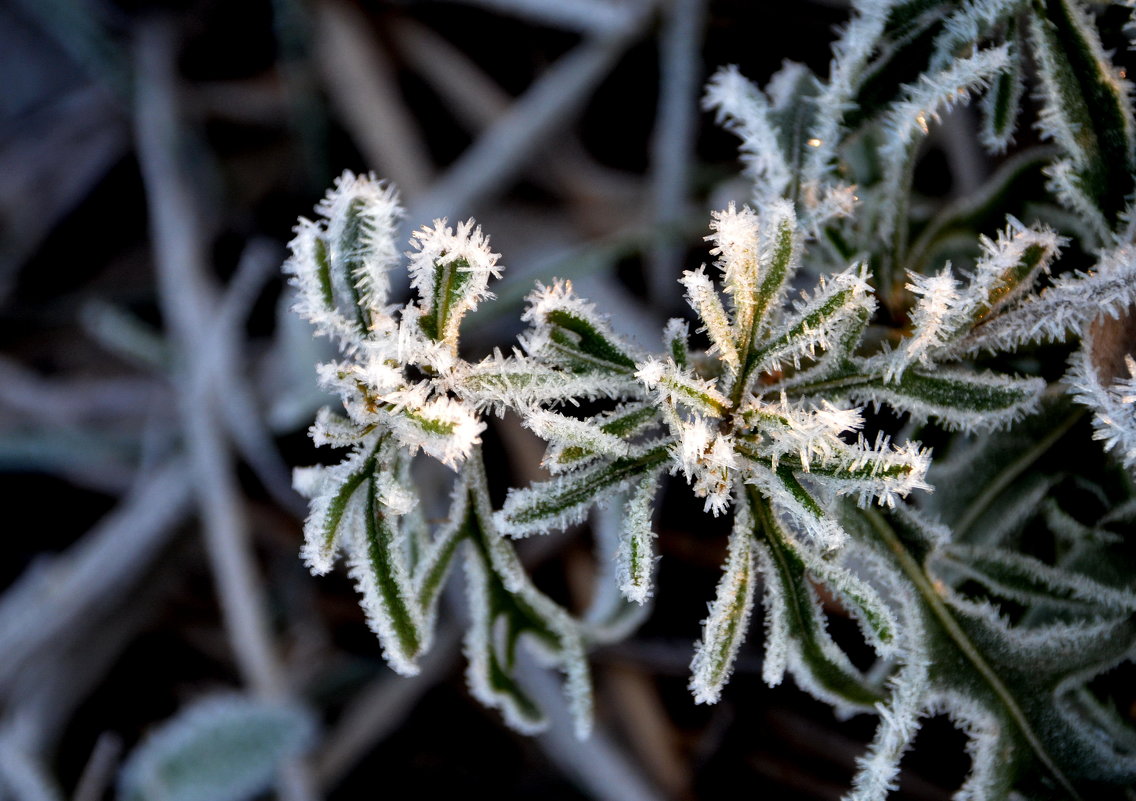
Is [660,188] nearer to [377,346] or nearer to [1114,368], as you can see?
[1114,368]

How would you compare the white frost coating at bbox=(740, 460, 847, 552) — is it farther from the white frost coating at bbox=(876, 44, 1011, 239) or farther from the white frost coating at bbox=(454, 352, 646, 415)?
the white frost coating at bbox=(876, 44, 1011, 239)

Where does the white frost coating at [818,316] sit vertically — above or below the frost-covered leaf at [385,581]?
above

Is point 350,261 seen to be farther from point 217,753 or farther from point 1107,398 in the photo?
point 217,753

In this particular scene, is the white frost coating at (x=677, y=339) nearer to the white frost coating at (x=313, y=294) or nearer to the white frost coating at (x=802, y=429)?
the white frost coating at (x=802, y=429)

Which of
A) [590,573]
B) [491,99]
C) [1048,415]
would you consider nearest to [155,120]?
[491,99]

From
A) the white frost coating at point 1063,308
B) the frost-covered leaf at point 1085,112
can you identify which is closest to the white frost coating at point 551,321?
the white frost coating at point 1063,308
